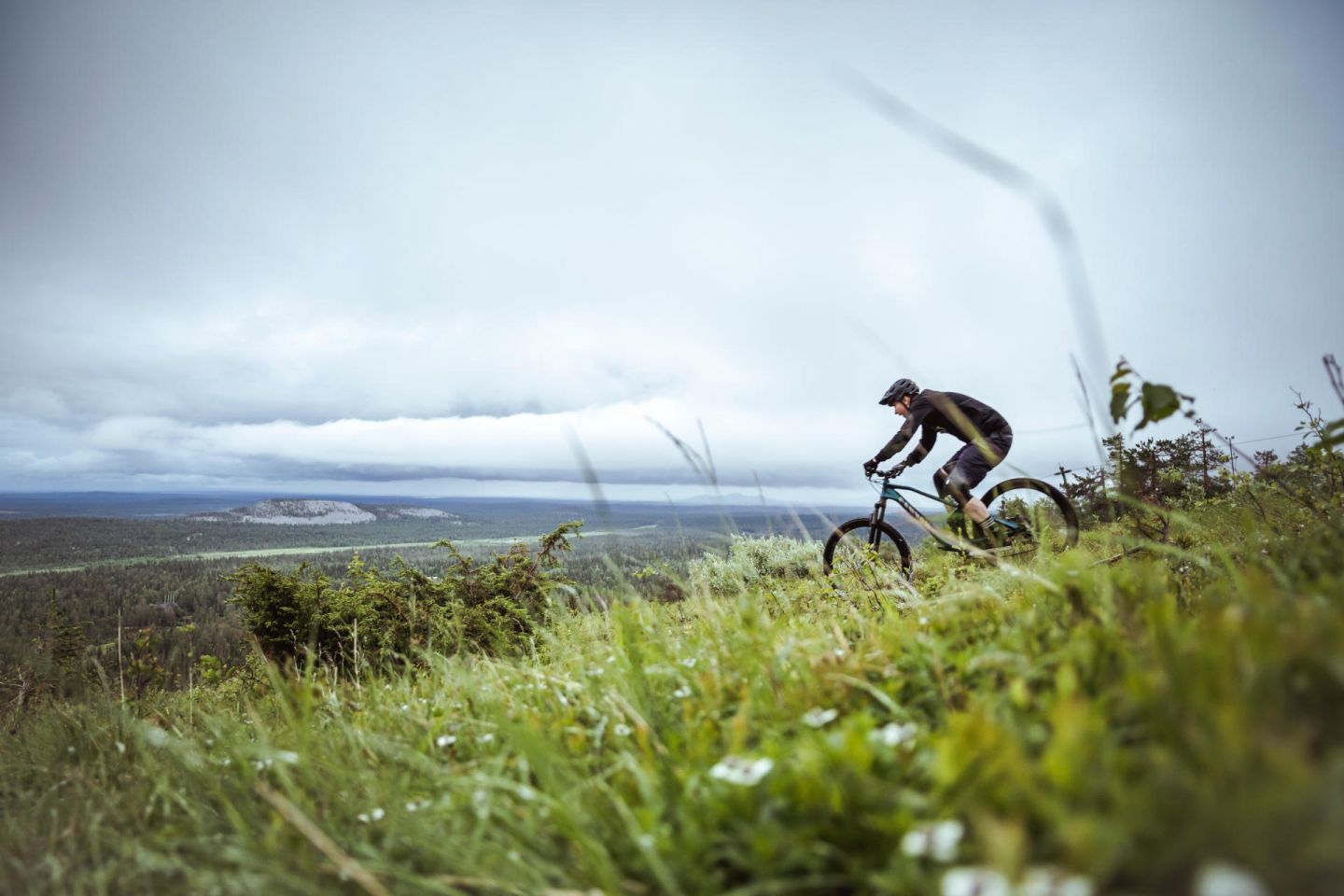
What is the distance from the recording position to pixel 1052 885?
2.86ft

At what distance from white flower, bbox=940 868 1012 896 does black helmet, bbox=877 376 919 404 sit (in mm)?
7633

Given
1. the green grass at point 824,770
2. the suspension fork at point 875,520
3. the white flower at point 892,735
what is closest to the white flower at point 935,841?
the green grass at point 824,770

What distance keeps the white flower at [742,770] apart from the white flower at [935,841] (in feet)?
1.16

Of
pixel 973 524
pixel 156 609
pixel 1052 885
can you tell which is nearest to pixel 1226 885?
pixel 1052 885

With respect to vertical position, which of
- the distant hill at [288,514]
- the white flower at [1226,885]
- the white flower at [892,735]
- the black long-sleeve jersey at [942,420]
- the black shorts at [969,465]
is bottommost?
the distant hill at [288,514]

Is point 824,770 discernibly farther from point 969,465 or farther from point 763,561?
point 763,561

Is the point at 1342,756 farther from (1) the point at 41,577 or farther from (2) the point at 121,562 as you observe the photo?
(2) the point at 121,562

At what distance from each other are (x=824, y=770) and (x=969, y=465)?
6.72 meters

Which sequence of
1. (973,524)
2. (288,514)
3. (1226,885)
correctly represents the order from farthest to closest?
(288,514), (973,524), (1226,885)

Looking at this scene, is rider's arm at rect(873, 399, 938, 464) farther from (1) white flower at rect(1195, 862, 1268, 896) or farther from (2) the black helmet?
(1) white flower at rect(1195, 862, 1268, 896)

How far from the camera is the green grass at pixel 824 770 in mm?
950

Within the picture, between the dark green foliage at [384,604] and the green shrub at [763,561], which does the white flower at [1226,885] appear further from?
the green shrub at [763,561]

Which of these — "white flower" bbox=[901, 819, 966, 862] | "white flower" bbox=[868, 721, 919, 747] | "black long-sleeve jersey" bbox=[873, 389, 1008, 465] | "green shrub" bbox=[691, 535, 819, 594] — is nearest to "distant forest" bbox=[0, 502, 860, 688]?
"green shrub" bbox=[691, 535, 819, 594]

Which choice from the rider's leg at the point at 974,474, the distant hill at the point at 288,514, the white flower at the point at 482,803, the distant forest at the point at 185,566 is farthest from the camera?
the distant hill at the point at 288,514
